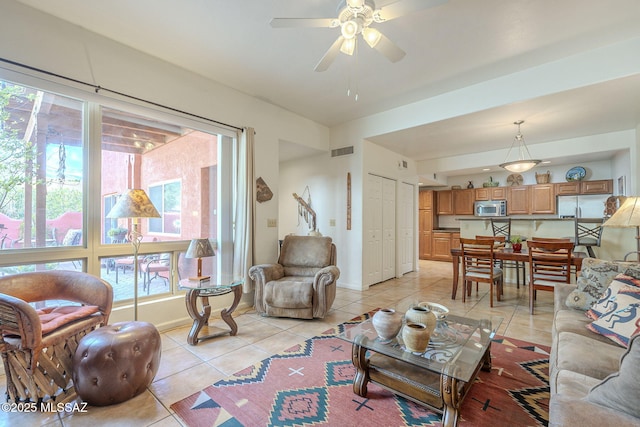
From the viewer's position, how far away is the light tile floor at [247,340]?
1.62m

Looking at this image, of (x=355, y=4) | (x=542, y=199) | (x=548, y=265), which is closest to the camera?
(x=355, y=4)

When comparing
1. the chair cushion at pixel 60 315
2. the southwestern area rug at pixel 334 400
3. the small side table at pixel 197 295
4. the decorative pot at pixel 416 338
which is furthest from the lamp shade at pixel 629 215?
the chair cushion at pixel 60 315

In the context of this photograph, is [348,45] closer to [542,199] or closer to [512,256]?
[512,256]

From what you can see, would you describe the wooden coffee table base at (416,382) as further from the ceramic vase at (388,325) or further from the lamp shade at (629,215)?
the lamp shade at (629,215)

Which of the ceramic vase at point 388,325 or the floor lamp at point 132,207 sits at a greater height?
the floor lamp at point 132,207

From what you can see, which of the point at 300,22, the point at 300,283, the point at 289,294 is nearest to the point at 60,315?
→ the point at 289,294

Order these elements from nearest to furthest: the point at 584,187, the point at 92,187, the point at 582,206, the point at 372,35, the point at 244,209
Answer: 1. the point at 372,35
2. the point at 92,187
3. the point at 244,209
4. the point at 584,187
5. the point at 582,206

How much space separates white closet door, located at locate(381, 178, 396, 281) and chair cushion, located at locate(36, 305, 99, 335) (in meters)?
4.31

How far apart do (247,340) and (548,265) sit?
368cm

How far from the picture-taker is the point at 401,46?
266cm

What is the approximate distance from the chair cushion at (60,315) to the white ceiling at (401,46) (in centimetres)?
239

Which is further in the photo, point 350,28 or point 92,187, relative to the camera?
point 92,187

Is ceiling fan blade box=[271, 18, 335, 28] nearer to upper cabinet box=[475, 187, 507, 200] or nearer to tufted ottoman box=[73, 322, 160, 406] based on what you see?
tufted ottoman box=[73, 322, 160, 406]

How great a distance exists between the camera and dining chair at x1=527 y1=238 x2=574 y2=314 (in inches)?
127
